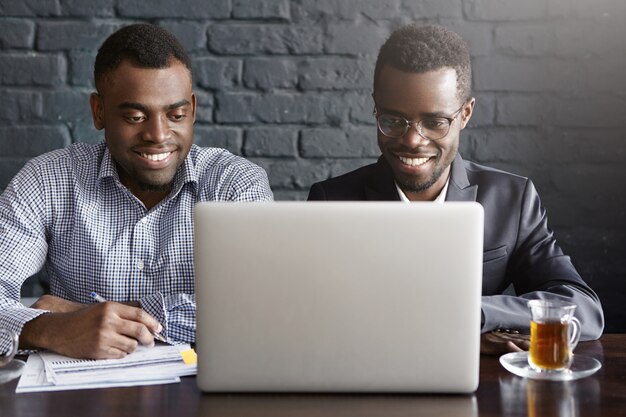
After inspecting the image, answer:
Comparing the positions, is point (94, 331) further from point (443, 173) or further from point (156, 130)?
point (443, 173)

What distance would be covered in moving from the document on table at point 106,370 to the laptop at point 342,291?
6.6 inches

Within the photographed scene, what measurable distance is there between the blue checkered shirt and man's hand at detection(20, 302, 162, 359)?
0.43 metres

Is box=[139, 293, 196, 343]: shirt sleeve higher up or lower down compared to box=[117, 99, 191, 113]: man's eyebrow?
lower down

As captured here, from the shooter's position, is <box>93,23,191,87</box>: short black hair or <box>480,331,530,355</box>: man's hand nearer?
<box>480,331,530,355</box>: man's hand

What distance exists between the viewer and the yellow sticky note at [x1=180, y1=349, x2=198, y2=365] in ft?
4.90

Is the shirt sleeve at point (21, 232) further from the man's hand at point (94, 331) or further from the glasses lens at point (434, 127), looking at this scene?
the glasses lens at point (434, 127)

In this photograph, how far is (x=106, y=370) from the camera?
1454 millimetres

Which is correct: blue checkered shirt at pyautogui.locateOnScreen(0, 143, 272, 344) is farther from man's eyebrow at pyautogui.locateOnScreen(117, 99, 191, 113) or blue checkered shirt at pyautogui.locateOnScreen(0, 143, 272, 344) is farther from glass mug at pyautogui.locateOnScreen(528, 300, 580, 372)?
glass mug at pyautogui.locateOnScreen(528, 300, 580, 372)

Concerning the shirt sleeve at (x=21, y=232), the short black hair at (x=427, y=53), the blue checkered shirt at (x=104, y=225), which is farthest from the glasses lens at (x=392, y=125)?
the shirt sleeve at (x=21, y=232)

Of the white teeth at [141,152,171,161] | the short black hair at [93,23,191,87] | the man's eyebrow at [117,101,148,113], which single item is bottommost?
the white teeth at [141,152,171,161]

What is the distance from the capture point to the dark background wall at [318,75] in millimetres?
2545

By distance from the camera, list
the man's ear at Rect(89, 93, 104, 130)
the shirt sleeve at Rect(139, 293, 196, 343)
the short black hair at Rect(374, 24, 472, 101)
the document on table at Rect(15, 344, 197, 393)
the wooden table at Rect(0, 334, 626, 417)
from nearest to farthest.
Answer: the wooden table at Rect(0, 334, 626, 417), the document on table at Rect(15, 344, 197, 393), the shirt sleeve at Rect(139, 293, 196, 343), the short black hair at Rect(374, 24, 472, 101), the man's ear at Rect(89, 93, 104, 130)

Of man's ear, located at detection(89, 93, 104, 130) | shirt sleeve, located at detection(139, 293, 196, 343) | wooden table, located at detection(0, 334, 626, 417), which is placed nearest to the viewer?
wooden table, located at detection(0, 334, 626, 417)

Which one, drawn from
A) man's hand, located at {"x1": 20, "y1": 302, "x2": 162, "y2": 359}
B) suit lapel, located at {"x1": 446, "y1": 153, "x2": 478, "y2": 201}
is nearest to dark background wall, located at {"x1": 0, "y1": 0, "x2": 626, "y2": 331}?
suit lapel, located at {"x1": 446, "y1": 153, "x2": 478, "y2": 201}
